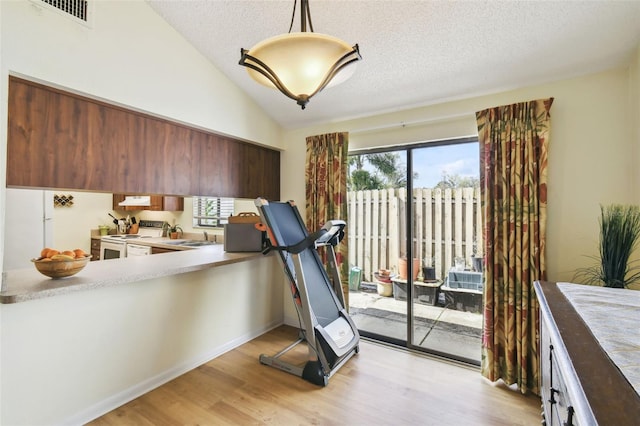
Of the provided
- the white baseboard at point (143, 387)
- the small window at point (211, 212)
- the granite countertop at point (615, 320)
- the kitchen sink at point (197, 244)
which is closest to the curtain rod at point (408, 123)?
the granite countertop at point (615, 320)

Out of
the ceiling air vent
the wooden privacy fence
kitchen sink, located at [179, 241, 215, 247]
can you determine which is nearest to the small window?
kitchen sink, located at [179, 241, 215, 247]

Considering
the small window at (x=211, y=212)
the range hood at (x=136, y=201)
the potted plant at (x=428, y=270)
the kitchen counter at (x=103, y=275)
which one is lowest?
the potted plant at (x=428, y=270)

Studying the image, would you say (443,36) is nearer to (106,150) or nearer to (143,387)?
(106,150)

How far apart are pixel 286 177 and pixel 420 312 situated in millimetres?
2167

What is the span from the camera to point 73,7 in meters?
1.84

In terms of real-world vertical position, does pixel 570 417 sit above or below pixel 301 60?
below

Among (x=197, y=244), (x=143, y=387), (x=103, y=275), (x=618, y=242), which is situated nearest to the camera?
(x=618, y=242)

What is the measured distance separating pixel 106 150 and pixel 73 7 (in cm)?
88

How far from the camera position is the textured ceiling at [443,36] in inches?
70.2

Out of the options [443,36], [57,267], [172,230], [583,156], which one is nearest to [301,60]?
[443,36]

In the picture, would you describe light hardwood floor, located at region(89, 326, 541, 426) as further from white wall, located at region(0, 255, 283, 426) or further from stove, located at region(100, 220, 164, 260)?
stove, located at region(100, 220, 164, 260)

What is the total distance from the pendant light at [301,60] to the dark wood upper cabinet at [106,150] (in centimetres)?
144

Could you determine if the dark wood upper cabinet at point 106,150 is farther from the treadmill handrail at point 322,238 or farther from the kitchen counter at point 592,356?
the kitchen counter at point 592,356

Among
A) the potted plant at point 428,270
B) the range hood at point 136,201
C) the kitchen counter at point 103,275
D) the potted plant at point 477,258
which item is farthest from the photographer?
the range hood at point 136,201
